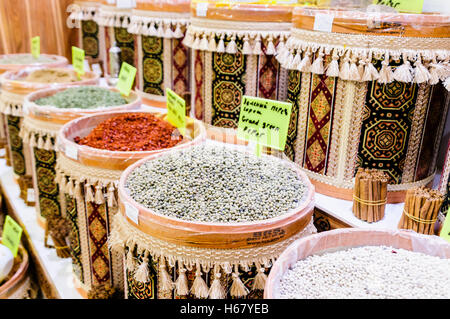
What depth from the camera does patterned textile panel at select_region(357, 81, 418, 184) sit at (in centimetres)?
125

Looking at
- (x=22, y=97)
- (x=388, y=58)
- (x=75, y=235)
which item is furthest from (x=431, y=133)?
(x=22, y=97)

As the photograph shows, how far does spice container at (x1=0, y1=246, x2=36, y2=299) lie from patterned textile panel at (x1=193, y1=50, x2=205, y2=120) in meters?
1.00

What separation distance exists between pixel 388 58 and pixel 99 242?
1.10 metres

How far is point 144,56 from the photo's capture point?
2246 millimetres

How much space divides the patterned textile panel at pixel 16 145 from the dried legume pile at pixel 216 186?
1.21m

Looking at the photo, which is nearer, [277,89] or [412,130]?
[412,130]

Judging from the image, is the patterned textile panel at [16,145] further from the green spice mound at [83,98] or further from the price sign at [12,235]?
the price sign at [12,235]

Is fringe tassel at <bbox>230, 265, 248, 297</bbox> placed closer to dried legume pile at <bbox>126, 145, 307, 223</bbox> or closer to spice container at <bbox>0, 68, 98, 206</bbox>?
dried legume pile at <bbox>126, 145, 307, 223</bbox>

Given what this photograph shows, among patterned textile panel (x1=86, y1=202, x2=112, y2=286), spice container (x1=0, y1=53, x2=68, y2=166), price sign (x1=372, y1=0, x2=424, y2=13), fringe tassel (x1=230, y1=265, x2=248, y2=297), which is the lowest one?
patterned textile panel (x1=86, y1=202, x2=112, y2=286)

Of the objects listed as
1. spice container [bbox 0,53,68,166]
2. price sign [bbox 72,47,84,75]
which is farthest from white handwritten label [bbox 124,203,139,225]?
spice container [bbox 0,53,68,166]

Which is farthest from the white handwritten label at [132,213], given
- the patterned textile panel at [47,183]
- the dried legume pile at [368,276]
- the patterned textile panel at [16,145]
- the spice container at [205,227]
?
the patterned textile panel at [16,145]

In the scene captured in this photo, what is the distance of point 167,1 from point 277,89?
2.48ft
